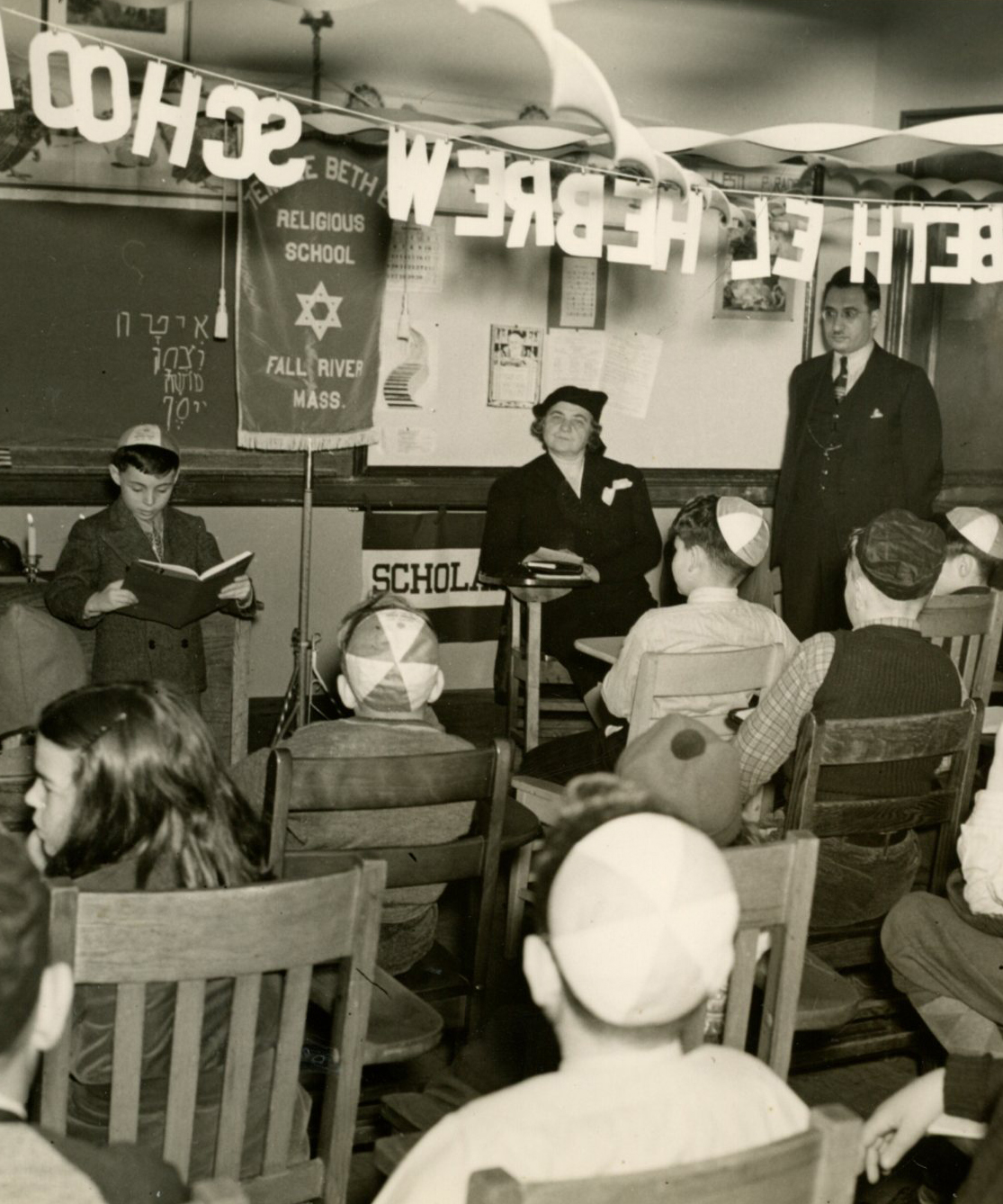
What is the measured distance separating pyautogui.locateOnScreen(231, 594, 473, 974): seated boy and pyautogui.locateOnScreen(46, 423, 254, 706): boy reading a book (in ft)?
5.14

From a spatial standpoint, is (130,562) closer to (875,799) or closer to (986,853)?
(875,799)

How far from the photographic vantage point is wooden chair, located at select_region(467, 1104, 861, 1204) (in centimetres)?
112

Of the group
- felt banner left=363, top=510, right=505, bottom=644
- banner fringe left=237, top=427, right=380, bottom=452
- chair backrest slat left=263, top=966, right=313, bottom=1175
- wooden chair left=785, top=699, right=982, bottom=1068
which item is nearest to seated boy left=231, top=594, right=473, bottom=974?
wooden chair left=785, top=699, right=982, bottom=1068

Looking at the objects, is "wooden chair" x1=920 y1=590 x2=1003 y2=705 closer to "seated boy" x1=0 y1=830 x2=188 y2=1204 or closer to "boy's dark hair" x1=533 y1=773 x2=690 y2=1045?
"boy's dark hair" x1=533 y1=773 x2=690 y2=1045

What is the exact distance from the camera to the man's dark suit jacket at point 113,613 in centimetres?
427

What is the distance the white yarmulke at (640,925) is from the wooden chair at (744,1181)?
14cm

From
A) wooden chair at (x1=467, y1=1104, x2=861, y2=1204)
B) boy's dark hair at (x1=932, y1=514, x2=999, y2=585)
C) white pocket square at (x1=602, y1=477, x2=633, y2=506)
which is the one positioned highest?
white pocket square at (x1=602, y1=477, x2=633, y2=506)

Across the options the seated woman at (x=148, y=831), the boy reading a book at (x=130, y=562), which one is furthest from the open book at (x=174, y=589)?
the seated woman at (x=148, y=831)

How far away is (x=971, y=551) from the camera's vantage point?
4277 mm

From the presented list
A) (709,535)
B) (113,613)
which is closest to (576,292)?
(113,613)

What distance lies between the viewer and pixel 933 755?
106 inches

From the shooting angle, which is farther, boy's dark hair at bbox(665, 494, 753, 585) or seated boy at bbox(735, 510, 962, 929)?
boy's dark hair at bbox(665, 494, 753, 585)

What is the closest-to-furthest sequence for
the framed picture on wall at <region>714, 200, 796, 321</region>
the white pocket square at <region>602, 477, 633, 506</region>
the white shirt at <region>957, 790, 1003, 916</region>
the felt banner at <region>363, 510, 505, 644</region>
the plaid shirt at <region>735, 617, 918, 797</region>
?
the white shirt at <region>957, 790, 1003, 916</region>, the plaid shirt at <region>735, 617, 918, 797</region>, the white pocket square at <region>602, 477, 633, 506</region>, the felt banner at <region>363, 510, 505, 644</region>, the framed picture on wall at <region>714, 200, 796, 321</region>

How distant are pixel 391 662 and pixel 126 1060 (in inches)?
48.3
